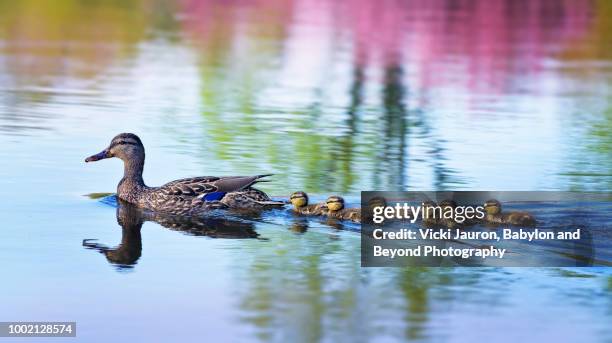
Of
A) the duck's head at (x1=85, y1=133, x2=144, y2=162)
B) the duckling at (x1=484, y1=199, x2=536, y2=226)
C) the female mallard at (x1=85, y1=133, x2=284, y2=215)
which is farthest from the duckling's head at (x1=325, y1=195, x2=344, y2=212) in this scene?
the duck's head at (x1=85, y1=133, x2=144, y2=162)

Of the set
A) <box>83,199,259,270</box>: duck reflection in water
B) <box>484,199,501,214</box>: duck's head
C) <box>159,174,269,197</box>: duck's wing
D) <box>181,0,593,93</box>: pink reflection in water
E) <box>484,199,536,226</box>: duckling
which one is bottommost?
<box>83,199,259,270</box>: duck reflection in water

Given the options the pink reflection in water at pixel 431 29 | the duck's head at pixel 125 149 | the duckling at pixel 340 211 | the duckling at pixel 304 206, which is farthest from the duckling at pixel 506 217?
the pink reflection in water at pixel 431 29

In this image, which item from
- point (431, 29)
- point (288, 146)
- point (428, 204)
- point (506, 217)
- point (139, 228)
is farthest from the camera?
point (431, 29)

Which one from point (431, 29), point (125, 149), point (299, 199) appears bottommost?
point (299, 199)

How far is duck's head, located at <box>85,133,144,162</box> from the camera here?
11578 mm

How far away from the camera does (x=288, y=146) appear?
1345 cm

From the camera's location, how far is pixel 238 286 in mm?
8297

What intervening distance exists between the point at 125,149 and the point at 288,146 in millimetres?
2249

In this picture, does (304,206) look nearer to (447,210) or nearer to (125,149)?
(447,210)

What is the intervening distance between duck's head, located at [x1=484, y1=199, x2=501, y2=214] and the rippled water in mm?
1048

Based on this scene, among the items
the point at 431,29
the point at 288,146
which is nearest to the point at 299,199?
the point at 288,146

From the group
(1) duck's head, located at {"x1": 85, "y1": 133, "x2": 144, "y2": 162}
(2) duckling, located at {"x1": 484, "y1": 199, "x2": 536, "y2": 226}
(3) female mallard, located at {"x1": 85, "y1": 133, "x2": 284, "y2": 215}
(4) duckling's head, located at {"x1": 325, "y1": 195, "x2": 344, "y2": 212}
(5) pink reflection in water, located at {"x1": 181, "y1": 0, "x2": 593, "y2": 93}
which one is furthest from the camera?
(5) pink reflection in water, located at {"x1": 181, "y1": 0, "x2": 593, "y2": 93}

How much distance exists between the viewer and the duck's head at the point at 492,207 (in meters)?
10.4

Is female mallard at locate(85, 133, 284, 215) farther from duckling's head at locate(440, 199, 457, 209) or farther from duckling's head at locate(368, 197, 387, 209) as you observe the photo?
duckling's head at locate(440, 199, 457, 209)
